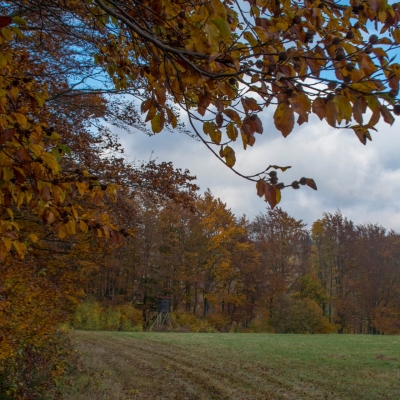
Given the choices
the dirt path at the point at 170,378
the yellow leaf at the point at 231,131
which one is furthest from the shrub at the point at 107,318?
the yellow leaf at the point at 231,131

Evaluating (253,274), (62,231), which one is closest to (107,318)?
(253,274)

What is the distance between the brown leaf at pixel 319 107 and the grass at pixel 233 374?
6823 millimetres

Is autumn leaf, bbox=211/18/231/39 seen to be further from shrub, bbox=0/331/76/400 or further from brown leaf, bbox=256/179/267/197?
shrub, bbox=0/331/76/400

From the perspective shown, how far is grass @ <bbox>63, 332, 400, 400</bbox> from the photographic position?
25.7 ft

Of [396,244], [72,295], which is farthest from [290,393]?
[396,244]

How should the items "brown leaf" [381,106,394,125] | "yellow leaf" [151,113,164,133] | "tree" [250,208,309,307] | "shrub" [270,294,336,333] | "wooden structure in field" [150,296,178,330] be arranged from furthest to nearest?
"tree" [250,208,309,307], "shrub" [270,294,336,333], "wooden structure in field" [150,296,178,330], "yellow leaf" [151,113,164,133], "brown leaf" [381,106,394,125]

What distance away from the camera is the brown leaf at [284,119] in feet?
5.08

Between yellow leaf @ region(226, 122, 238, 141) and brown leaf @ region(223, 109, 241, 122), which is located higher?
brown leaf @ region(223, 109, 241, 122)

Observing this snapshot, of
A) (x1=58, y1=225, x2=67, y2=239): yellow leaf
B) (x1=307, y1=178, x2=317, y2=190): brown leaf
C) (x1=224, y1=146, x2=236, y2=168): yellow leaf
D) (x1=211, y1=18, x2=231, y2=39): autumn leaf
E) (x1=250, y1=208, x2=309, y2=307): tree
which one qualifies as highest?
(x1=250, y1=208, x2=309, y2=307): tree

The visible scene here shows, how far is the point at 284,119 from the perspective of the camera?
1556 millimetres

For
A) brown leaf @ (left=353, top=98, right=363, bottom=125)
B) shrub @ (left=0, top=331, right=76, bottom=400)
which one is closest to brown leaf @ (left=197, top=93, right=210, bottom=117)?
brown leaf @ (left=353, top=98, right=363, bottom=125)

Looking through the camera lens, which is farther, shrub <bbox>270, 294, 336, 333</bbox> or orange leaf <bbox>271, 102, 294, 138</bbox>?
shrub <bbox>270, 294, 336, 333</bbox>

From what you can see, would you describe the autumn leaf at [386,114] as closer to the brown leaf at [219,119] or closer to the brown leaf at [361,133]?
the brown leaf at [361,133]

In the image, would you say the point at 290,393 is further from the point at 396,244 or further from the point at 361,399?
the point at 396,244
